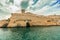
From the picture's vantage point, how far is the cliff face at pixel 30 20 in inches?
793

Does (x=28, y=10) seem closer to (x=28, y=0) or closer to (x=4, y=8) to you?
(x=28, y=0)

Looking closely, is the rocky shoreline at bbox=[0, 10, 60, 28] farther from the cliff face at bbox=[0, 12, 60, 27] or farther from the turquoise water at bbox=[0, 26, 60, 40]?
the turquoise water at bbox=[0, 26, 60, 40]

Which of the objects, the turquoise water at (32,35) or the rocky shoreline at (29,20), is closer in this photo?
the turquoise water at (32,35)

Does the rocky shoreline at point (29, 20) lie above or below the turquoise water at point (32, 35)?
above

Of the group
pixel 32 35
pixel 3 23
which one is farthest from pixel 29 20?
pixel 32 35

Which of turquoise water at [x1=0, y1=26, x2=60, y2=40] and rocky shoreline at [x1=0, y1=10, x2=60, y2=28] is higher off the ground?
rocky shoreline at [x1=0, y1=10, x2=60, y2=28]

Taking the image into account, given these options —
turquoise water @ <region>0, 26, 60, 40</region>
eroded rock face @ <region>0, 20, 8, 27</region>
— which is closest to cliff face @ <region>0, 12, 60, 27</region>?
eroded rock face @ <region>0, 20, 8, 27</region>

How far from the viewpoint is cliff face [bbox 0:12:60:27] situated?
66.1 feet

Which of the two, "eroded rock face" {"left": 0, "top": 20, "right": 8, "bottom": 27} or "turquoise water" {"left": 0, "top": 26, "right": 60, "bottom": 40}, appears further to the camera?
"eroded rock face" {"left": 0, "top": 20, "right": 8, "bottom": 27}

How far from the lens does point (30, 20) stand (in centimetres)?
2044

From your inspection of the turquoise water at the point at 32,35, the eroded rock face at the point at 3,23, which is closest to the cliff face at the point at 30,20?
the eroded rock face at the point at 3,23

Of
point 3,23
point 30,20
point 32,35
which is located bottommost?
point 32,35

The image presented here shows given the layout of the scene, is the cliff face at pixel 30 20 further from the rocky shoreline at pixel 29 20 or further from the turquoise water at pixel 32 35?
the turquoise water at pixel 32 35

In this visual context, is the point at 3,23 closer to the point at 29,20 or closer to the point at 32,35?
the point at 29,20
